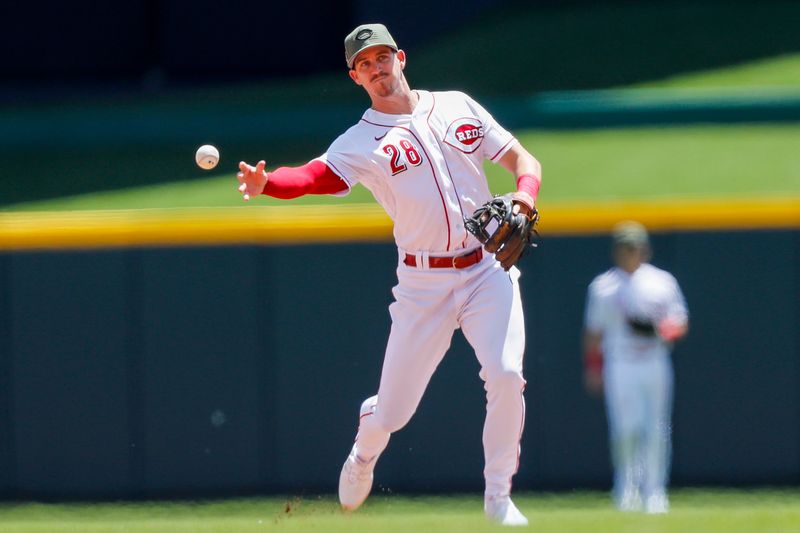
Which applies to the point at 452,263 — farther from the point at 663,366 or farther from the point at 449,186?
the point at 663,366

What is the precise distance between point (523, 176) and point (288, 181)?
100 centimetres

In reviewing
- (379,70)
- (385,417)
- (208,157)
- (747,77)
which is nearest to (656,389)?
(385,417)

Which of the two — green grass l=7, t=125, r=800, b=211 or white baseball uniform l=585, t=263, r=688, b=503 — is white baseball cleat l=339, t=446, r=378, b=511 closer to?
white baseball uniform l=585, t=263, r=688, b=503

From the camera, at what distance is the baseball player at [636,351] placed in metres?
9.30

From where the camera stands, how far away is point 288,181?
18.1 feet

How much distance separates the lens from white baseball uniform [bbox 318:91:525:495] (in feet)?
19.0

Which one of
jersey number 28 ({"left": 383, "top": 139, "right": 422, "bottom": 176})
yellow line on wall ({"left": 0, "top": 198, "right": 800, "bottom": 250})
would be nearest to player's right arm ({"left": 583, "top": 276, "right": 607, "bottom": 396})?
yellow line on wall ({"left": 0, "top": 198, "right": 800, "bottom": 250})

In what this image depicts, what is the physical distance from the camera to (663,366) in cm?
941

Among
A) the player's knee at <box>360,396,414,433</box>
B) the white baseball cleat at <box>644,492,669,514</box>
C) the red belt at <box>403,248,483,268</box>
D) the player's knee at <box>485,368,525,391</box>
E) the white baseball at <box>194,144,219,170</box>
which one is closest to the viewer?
the white baseball at <box>194,144,219,170</box>

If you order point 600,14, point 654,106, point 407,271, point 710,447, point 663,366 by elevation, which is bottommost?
point 710,447

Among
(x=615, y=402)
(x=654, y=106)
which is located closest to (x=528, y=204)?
(x=615, y=402)

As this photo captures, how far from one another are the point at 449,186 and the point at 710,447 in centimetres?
474

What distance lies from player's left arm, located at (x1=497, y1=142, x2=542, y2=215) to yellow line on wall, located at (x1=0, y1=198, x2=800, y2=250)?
12.5ft

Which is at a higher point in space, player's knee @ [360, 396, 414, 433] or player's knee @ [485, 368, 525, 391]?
player's knee @ [485, 368, 525, 391]
